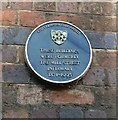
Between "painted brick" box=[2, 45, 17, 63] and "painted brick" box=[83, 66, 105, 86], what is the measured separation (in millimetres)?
512

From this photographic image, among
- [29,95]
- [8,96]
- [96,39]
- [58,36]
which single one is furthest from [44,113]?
[96,39]

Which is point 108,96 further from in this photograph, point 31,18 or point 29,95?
point 31,18

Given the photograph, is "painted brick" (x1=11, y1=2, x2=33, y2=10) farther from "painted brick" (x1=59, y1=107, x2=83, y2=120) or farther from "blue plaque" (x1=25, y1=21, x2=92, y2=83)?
"painted brick" (x1=59, y1=107, x2=83, y2=120)

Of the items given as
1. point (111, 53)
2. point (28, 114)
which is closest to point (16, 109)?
point (28, 114)

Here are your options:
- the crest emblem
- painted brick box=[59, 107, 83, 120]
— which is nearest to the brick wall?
painted brick box=[59, 107, 83, 120]

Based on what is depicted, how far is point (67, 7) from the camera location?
3.06 m

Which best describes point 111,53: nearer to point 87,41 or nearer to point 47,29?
point 87,41

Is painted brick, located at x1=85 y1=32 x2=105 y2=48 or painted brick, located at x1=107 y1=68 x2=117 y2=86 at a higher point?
painted brick, located at x1=85 y1=32 x2=105 y2=48

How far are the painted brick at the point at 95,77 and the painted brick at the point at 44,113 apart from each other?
1.00 feet

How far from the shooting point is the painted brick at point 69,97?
2.85 m

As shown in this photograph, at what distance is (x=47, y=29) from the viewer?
→ 294cm

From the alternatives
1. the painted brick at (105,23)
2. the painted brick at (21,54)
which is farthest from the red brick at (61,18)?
the painted brick at (21,54)

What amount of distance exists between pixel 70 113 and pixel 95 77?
1.03 ft

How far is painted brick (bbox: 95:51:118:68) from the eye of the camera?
2988mm
